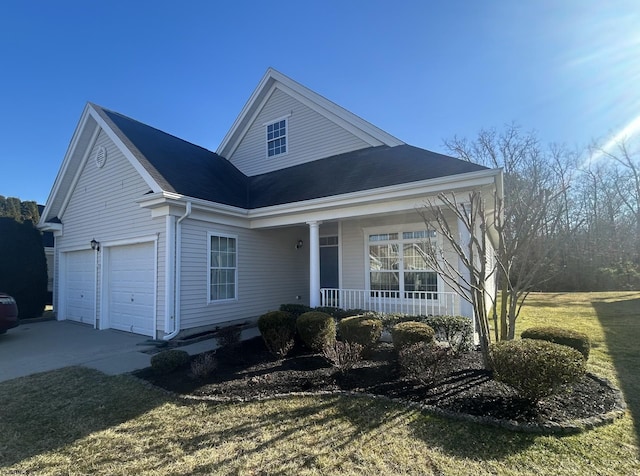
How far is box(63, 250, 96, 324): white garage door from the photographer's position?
10898 millimetres

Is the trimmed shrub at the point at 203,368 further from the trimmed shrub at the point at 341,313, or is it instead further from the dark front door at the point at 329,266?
the dark front door at the point at 329,266

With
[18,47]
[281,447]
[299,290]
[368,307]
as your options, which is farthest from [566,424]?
[18,47]

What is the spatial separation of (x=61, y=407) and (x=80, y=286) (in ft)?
27.2

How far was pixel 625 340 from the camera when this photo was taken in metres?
8.19

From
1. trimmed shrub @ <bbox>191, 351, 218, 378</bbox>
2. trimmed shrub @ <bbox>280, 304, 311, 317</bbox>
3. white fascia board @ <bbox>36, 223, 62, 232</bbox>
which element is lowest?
trimmed shrub @ <bbox>191, 351, 218, 378</bbox>

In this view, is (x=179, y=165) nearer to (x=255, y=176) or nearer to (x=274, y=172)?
(x=255, y=176)

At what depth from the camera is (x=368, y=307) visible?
964 centimetres

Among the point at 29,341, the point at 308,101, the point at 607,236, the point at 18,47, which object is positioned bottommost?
the point at 29,341

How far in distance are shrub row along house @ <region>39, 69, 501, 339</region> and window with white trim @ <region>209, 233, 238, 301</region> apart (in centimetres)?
4

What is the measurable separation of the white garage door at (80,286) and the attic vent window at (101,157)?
2.93 m

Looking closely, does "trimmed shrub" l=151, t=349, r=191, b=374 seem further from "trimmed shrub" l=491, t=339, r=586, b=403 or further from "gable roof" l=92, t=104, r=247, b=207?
"trimmed shrub" l=491, t=339, r=586, b=403

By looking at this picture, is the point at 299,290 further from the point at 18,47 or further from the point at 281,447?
the point at 18,47

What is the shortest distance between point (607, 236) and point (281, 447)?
96.4 feet

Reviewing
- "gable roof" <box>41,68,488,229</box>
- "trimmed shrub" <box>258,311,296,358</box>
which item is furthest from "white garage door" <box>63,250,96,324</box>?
"trimmed shrub" <box>258,311,296,358</box>
